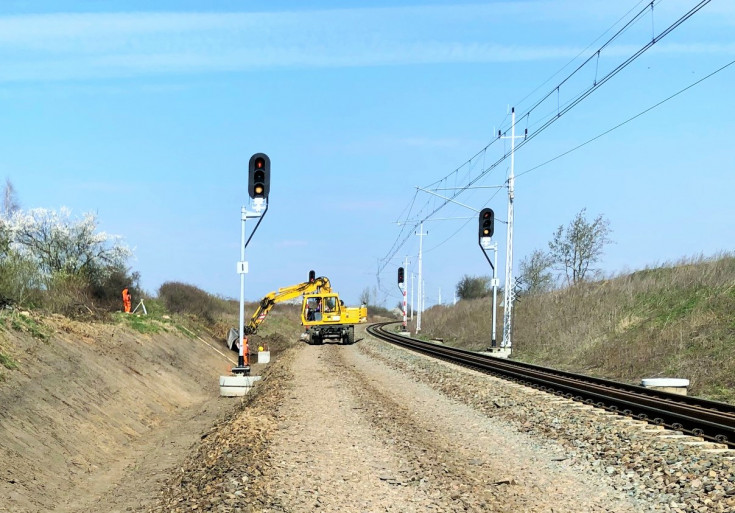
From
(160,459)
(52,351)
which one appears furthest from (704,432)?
(52,351)

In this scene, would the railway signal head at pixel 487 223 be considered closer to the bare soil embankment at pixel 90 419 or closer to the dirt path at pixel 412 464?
the bare soil embankment at pixel 90 419

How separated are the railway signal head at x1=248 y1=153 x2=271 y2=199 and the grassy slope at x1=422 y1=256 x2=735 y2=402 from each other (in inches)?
480

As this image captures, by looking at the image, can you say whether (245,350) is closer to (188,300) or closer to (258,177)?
(258,177)

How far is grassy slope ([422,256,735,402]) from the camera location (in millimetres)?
20578

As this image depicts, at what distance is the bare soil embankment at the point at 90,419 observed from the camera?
10539 millimetres

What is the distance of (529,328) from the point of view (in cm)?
3809

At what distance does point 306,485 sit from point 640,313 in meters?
23.1

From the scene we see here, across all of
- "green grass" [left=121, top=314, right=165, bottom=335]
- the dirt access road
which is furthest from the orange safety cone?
the dirt access road

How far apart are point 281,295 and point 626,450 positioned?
35296 mm

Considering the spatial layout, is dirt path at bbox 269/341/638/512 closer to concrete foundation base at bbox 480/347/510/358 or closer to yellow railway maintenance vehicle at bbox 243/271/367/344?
concrete foundation base at bbox 480/347/510/358

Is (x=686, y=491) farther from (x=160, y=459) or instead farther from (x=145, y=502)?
(x=160, y=459)

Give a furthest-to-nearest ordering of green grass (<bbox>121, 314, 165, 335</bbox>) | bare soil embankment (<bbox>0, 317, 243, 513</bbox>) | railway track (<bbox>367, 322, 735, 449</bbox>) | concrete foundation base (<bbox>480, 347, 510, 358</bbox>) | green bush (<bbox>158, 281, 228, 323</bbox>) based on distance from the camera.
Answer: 1. green bush (<bbox>158, 281, 228, 323</bbox>)
2. concrete foundation base (<bbox>480, 347, 510, 358</bbox>)
3. green grass (<bbox>121, 314, 165, 335</bbox>)
4. railway track (<bbox>367, 322, 735, 449</bbox>)
5. bare soil embankment (<bbox>0, 317, 243, 513</bbox>)

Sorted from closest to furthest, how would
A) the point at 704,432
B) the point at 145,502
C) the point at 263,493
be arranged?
1. the point at 263,493
2. the point at 145,502
3. the point at 704,432

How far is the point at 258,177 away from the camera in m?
19.6
